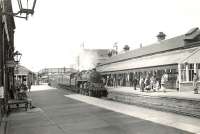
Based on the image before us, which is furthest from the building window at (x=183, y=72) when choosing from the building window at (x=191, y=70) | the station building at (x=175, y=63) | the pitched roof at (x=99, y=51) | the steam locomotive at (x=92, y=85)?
the pitched roof at (x=99, y=51)

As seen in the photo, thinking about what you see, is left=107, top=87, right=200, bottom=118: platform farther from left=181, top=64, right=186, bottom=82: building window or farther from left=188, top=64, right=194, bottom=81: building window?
left=188, top=64, right=194, bottom=81: building window

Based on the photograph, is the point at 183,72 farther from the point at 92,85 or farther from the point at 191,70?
the point at 92,85

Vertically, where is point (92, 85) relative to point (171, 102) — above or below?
above

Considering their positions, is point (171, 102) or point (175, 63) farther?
point (175, 63)

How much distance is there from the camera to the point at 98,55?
94.9m

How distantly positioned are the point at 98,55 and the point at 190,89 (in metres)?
72.5

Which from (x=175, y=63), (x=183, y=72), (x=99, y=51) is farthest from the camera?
(x=99, y=51)

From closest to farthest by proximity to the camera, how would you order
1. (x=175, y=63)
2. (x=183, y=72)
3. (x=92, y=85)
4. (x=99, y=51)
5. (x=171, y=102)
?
(x=171, y=102)
(x=183, y=72)
(x=175, y=63)
(x=92, y=85)
(x=99, y=51)

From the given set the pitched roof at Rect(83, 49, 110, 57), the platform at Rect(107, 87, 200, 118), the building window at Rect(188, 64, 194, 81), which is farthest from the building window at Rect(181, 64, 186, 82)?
the pitched roof at Rect(83, 49, 110, 57)

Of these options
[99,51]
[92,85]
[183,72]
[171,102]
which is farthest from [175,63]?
[99,51]

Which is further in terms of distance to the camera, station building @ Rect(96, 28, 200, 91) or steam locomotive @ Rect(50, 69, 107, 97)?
steam locomotive @ Rect(50, 69, 107, 97)

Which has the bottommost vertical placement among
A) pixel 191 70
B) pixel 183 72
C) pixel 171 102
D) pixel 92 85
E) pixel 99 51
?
pixel 171 102

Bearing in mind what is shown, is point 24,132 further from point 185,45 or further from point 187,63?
point 185,45

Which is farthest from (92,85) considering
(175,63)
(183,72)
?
(183,72)
